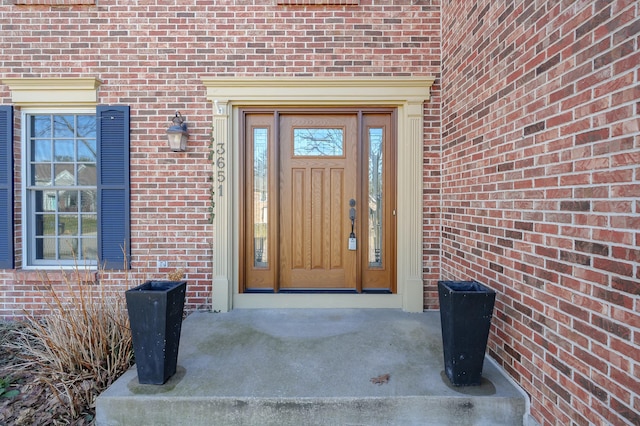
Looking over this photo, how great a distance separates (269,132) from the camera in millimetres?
3789

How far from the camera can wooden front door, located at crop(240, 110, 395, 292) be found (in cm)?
375

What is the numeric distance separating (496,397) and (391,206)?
2.14 meters

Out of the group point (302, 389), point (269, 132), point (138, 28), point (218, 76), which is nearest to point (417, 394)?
point (302, 389)

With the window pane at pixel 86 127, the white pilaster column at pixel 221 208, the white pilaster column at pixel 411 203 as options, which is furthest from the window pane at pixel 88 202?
the white pilaster column at pixel 411 203

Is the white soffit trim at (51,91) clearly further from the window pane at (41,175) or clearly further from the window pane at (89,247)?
the window pane at (89,247)

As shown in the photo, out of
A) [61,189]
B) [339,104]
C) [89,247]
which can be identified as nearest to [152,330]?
[89,247]

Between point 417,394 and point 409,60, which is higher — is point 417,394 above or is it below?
below

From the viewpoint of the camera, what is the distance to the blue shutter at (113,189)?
359 cm

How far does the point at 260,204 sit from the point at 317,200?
2.27ft

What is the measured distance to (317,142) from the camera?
3797 millimetres

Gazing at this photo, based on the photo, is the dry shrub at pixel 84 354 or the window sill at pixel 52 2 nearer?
the dry shrub at pixel 84 354

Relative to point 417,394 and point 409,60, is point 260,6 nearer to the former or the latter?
point 409,60

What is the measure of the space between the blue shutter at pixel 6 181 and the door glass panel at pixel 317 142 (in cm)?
322

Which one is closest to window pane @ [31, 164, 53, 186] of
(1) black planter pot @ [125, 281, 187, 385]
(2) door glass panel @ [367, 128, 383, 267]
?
(1) black planter pot @ [125, 281, 187, 385]
